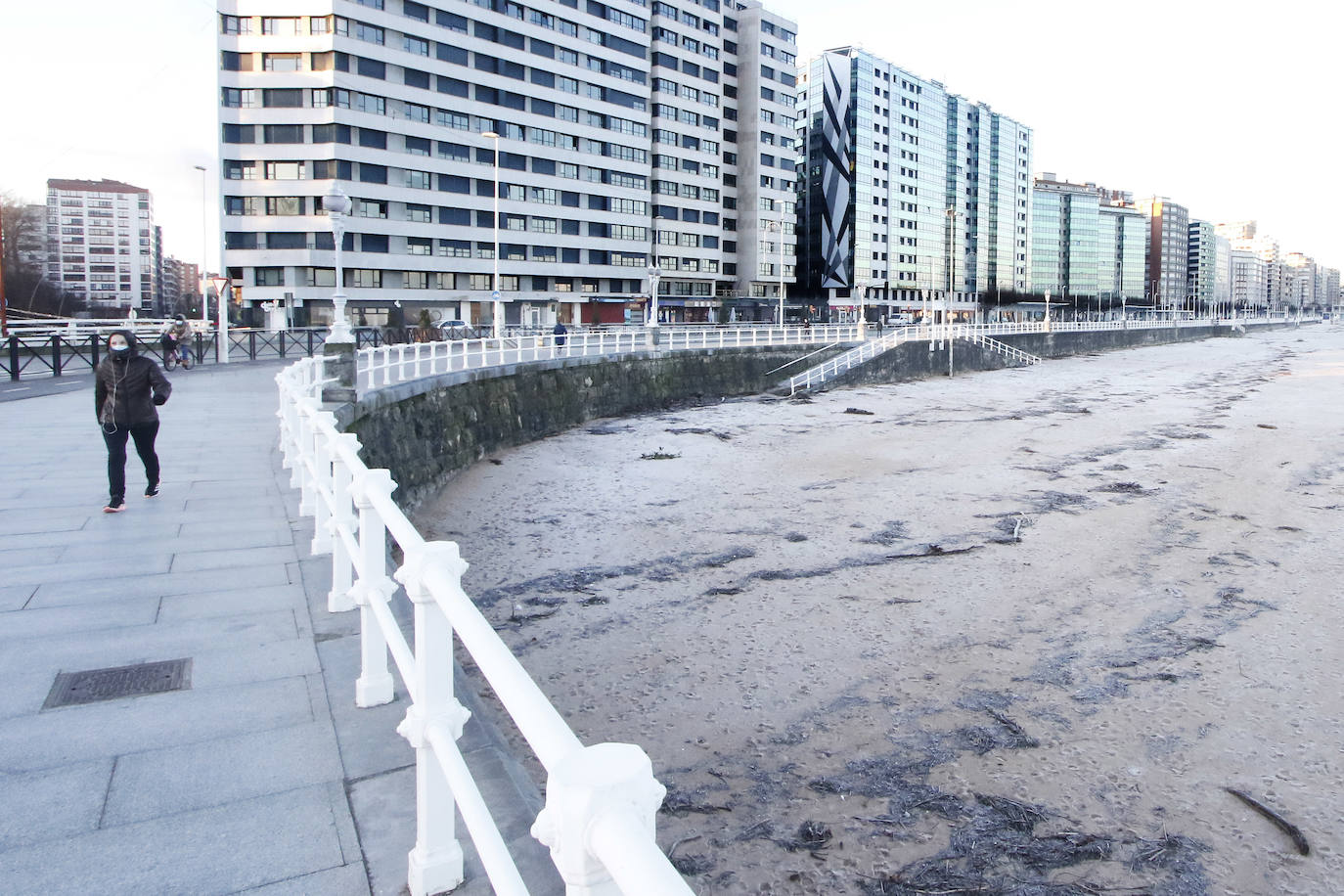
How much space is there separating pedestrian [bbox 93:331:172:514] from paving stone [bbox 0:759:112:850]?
522cm

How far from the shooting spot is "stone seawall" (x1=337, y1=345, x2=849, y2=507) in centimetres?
1681

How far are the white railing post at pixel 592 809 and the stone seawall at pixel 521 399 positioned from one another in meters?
11.0

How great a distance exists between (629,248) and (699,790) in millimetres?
72405

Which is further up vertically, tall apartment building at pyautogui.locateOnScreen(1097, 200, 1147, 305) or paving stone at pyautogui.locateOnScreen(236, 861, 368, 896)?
tall apartment building at pyautogui.locateOnScreen(1097, 200, 1147, 305)

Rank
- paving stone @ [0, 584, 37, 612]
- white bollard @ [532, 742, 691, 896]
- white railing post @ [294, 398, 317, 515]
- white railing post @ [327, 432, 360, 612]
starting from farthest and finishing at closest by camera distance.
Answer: white railing post @ [294, 398, 317, 515] → paving stone @ [0, 584, 37, 612] → white railing post @ [327, 432, 360, 612] → white bollard @ [532, 742, 691, 896]

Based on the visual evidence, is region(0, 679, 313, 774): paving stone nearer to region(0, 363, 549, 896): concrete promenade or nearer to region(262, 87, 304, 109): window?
region(0, 363, 549, 896): concrete promenade

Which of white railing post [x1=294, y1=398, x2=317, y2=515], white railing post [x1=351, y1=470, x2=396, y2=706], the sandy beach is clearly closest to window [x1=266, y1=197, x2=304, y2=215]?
the sandy beach

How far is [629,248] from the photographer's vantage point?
3019 inches

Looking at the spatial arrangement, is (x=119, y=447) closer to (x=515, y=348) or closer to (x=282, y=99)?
(x=515, y=348)

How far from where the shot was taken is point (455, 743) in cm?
280

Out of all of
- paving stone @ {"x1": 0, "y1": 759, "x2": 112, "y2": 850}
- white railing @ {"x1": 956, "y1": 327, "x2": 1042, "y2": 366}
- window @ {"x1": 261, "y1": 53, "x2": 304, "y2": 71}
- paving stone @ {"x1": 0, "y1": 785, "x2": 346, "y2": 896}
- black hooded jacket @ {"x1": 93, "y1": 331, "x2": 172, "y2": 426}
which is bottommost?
paving stone @ {"x1": 0, "y1": 785, "x2": 346, "y2": 896}

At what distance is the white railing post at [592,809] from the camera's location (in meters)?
1.54

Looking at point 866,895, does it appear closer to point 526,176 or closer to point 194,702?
point 194,702

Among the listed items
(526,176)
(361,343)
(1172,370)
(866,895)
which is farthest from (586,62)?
(866,895)
